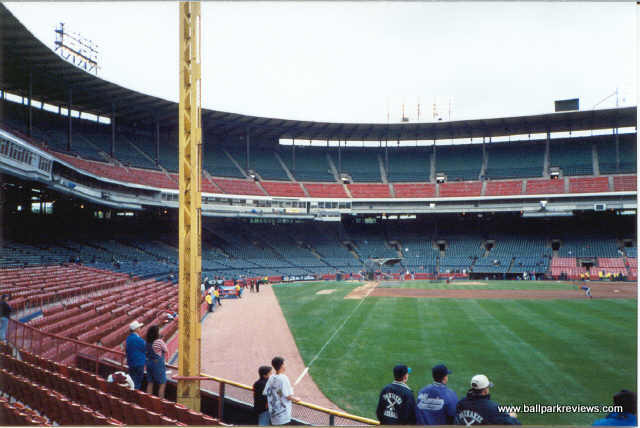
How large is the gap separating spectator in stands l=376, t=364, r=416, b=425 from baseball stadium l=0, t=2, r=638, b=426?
261 millimetres

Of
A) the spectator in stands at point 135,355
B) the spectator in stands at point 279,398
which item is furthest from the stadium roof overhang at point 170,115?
the spectator in stands at point 279,398

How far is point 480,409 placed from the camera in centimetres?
429

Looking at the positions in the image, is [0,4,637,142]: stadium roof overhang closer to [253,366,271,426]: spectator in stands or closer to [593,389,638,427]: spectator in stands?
[253,366,271,426]: spectator in stands

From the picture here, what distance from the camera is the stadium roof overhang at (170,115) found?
29.8 meters

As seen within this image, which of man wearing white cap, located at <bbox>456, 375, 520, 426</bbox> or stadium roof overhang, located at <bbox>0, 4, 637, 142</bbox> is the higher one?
stadium roof overhang, located at <bbox>0, 4, 637, 142</bbox>

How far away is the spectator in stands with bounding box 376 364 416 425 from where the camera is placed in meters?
4.75

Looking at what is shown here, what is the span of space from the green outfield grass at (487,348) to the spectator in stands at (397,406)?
4925 mm

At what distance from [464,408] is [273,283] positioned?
39167 millimetres

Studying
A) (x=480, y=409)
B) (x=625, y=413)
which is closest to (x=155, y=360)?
(x=480, y=409)

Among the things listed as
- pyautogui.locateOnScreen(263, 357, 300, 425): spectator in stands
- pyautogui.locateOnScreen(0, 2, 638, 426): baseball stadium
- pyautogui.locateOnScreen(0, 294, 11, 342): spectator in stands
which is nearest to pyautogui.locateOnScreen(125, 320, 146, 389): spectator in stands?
pyautogui.locateOnScreen(0, 2, 638, 426): baseball stadium

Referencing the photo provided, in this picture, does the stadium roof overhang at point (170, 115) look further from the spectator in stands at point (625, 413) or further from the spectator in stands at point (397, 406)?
the spectator in stands at point (625, 413)

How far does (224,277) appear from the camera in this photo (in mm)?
38688

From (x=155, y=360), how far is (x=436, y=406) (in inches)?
199

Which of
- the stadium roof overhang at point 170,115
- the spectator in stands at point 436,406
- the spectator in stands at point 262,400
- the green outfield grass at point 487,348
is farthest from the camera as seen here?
the stadium roof overhang at point 170,115
